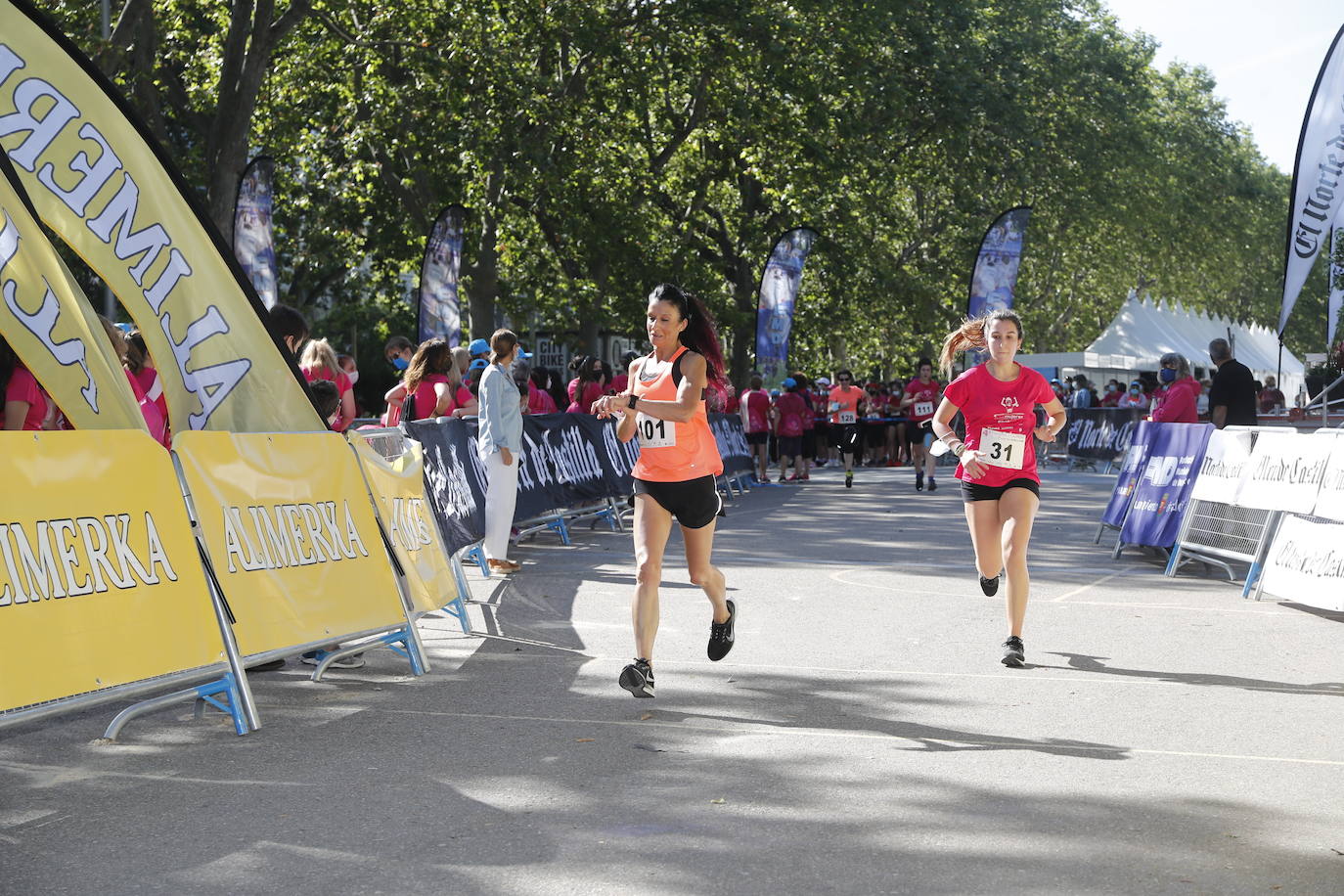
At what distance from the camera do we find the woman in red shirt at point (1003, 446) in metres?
8.62

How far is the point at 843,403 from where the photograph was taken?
2741 cm

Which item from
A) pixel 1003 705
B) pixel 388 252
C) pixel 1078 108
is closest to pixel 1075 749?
pixel 1003 705

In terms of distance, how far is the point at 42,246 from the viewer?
21.9ft

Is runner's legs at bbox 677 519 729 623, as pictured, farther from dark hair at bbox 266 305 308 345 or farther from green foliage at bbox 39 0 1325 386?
green foliage at bbox 39 0 1325 386

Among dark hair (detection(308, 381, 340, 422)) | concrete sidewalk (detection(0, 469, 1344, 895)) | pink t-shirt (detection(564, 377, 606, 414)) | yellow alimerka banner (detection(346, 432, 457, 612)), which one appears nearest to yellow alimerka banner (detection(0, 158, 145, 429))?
concrete sidewalk (detection(0, 469, 1344, 895))

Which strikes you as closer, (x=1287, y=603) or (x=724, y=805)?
(x=724, y=805)

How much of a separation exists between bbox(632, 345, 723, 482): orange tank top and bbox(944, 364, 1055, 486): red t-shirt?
1809 mm

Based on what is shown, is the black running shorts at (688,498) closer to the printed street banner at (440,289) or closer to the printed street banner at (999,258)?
the printed street banner at (440,289)

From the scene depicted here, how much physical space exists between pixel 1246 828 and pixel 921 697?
8.10 ft

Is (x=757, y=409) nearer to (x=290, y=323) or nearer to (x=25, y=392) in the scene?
(x=290, y=323)

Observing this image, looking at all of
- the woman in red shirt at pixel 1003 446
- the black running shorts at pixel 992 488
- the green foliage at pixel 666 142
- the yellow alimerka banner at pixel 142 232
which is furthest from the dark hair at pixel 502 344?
the green foliage at pixel 666 142

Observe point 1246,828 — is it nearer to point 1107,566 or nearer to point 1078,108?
point 1107,566

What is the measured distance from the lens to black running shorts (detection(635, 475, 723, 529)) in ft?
24.8

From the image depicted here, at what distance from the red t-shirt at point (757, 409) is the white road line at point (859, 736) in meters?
19.6
